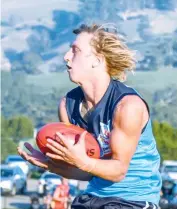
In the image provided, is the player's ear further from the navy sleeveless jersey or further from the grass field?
the grass field

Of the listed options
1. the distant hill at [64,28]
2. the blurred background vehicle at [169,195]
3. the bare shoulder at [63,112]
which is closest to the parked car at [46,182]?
the blurred background vehicle at [169,195]

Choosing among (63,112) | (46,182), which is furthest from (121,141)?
(46,182)

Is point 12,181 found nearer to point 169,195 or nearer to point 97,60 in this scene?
point 169,195

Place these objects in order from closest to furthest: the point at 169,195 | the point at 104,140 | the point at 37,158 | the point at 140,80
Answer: the point at 104,140
the point at 37,158
the point at 169,195
the point at 140,80

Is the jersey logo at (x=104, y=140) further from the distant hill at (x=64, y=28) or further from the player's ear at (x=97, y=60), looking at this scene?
the distant hill at (x=64, y=28)

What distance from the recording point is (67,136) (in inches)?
240

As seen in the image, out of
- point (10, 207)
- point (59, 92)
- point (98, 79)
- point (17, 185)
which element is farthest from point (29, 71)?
point (98, 79)

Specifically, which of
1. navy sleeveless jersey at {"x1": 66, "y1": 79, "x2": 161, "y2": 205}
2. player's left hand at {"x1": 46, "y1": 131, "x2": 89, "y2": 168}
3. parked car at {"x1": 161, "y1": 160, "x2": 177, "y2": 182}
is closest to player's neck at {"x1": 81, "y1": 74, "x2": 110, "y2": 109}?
navy sleeveless jersey at {"x1": 66, "y1": 79, "x2": 161, "y2": 205}

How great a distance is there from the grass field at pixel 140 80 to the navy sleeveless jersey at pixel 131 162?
160 ft

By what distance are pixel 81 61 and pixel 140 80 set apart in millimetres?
51740

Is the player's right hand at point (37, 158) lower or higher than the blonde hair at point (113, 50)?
lower

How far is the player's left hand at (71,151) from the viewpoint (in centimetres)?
585

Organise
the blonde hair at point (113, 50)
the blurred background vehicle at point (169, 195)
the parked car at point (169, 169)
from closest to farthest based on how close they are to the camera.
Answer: the blonde hair at point (113, 50) < the blurred background vehicle at point (169, 195) < the parked car at point (169, 169)

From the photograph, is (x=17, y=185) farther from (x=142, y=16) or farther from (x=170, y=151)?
(x=142, y=16)
